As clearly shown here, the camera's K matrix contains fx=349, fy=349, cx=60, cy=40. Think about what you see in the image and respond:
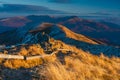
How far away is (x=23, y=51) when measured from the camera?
23719mm

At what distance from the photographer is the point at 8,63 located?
19.1 meters

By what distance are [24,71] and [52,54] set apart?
6513 mm

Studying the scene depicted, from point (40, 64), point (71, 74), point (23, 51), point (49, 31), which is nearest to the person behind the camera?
point (71, 74)

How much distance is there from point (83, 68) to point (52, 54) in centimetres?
419

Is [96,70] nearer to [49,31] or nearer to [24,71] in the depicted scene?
[24,71]

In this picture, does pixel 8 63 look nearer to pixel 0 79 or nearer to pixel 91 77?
pixel 0 79

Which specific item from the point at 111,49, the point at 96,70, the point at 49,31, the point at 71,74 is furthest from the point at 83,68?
the point at 49,31

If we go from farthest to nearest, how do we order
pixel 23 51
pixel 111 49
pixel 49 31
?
pixel 49 31
pixel 111 49
pixel 23 51

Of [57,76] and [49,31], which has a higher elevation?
[57,76]

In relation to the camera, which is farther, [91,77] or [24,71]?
[91,77]

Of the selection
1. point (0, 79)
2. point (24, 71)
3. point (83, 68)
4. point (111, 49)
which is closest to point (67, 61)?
point (83, 68)

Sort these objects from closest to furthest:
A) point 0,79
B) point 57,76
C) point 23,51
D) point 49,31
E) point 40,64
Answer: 1. point 0,79
2. point 57,76
3. point 40,64
4. point 23,51
5. point 49,31

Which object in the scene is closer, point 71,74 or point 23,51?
point 71,74

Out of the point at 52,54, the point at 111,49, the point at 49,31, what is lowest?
the point at 49,31
